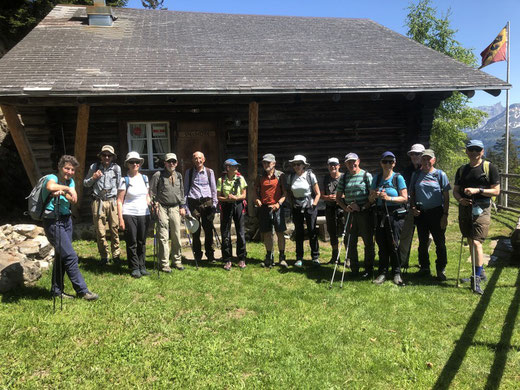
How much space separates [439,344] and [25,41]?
1060 cm

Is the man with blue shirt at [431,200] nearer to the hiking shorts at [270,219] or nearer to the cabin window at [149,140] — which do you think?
the hiking shorts at [270,219]

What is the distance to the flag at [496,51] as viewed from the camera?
12750 mm

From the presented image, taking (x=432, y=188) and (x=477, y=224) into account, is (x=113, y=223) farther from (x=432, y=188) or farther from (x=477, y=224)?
(x=477, y=224)

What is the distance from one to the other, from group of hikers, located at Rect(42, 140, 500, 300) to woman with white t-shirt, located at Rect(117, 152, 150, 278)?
14mm

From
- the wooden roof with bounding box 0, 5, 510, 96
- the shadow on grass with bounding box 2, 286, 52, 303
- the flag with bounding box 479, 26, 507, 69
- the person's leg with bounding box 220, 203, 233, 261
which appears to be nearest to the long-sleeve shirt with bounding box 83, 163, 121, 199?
the shadow on grass with bounding box 2, 286, 52, 303

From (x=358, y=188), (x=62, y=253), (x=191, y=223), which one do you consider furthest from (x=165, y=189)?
(x=358, y=188)

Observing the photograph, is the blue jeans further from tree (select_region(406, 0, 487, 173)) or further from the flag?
tree (select_region(406, 0, 487, 173))

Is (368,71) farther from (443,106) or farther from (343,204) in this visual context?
(443,106)

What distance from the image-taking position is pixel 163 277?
520 cm

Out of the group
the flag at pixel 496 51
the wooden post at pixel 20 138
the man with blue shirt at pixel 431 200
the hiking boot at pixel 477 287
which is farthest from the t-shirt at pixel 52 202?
the flag at pixel 496 51

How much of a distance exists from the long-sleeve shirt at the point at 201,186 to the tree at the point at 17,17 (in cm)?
1120

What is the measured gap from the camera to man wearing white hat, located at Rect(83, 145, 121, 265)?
5473mm

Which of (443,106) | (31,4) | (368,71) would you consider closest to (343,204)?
(368,71)

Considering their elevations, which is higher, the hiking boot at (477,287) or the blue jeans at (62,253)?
the blue jeans at (62,253)
